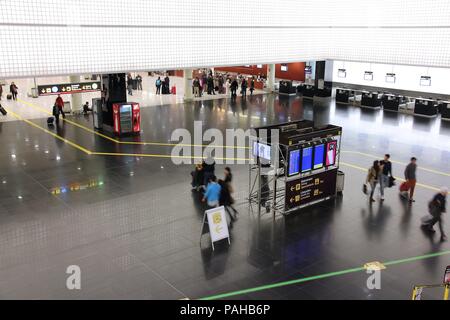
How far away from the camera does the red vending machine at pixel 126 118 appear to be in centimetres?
2097

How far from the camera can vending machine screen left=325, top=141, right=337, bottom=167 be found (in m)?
13.4

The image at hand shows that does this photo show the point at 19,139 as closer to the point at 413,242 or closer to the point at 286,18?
the point at 286,18

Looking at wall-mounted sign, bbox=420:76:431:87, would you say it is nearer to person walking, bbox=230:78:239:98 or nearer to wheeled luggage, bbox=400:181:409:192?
person walking, bbox=230:78:239:98

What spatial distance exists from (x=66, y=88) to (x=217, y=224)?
13.7m

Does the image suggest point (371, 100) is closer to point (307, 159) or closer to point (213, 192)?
point (307, 159)

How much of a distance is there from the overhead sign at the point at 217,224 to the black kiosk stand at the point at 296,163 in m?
2.07

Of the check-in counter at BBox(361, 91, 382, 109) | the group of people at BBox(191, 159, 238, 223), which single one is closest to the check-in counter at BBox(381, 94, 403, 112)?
the check-in counter at BBox(361, 91, 382, 109)

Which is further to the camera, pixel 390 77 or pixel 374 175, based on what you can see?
pixel 390 77

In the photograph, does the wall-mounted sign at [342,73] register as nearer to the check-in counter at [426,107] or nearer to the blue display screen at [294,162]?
the check-in counter at [426,107]

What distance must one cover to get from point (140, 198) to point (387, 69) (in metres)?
24.5

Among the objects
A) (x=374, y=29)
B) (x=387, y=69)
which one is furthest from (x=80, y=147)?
(x=387, y=69)

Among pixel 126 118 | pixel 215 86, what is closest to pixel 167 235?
pixel 126 118

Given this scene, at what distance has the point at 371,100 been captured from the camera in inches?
1174

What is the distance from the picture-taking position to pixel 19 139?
2022 cm
